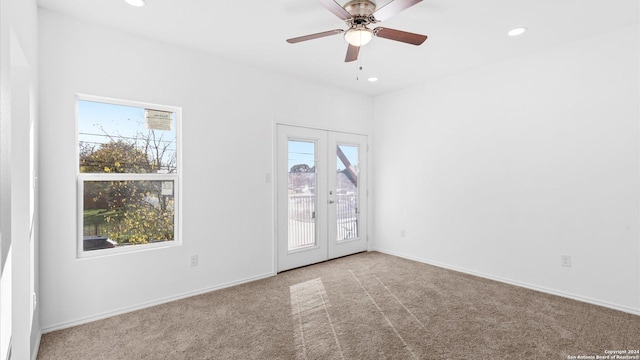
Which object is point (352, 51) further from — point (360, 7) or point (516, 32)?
point (516, 32)

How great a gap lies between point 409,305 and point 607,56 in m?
3.06

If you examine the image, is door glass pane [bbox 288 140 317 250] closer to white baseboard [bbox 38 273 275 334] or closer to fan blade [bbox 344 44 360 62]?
white baseboard [bbox 38 273 275 334]

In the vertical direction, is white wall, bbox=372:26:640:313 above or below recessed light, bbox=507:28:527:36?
below

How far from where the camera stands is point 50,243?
2.58m

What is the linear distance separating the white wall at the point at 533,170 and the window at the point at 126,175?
325 cm

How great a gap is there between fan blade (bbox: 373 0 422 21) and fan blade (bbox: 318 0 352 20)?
0.22 meters

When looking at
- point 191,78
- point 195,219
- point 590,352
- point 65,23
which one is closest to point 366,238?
point 195,219

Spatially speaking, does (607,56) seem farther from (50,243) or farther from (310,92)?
(50,243)

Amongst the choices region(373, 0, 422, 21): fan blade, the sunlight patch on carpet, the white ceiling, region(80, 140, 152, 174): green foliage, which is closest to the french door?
the sunlight patch on carpet

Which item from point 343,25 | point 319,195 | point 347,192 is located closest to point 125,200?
point 319,195

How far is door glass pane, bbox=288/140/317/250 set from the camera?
13.9 ft

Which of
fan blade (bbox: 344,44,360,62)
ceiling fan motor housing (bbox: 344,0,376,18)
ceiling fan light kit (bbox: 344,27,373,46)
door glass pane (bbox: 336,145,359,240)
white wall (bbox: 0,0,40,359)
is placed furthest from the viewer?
door glass pane (bbox: 336,145,359,240)

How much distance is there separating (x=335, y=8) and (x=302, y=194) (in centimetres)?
265

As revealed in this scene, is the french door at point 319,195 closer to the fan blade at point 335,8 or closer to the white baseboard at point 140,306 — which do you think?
the white baseboard at point 140,306
